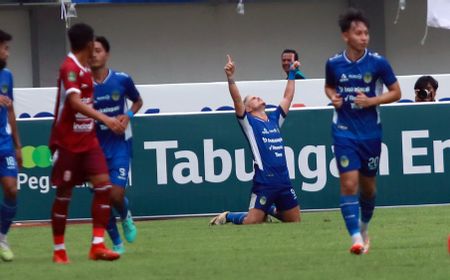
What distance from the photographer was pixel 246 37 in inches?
1095

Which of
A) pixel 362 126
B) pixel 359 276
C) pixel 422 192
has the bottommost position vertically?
pixel 422 192

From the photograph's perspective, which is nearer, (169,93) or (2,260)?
(2,260)

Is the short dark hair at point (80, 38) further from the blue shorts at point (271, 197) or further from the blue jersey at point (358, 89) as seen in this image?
the blue shorts at point (271, 197)

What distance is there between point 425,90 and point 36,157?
5.53m

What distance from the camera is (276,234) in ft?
47.7

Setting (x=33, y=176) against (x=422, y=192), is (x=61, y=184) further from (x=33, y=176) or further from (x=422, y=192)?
(x=422, y=192)

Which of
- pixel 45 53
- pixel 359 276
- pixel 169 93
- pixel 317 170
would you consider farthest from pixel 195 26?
pixel 359 276

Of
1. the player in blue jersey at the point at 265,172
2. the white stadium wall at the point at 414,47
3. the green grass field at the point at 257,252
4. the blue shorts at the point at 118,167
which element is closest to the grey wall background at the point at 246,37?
the white stadium wall at the point at 414,47

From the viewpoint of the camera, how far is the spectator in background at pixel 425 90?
1916 centimetres

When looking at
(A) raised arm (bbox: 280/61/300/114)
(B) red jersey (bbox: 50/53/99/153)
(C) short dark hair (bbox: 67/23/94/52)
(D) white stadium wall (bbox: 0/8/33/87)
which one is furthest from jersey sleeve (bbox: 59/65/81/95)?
(D) white stadium wall (bbox: 0/8/33/87)

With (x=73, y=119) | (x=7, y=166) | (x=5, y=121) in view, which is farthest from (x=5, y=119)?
(x=73, y=119)

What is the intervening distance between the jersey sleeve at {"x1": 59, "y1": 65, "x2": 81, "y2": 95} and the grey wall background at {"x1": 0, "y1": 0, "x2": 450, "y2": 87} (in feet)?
51.8

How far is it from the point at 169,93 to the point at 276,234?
6.33 m

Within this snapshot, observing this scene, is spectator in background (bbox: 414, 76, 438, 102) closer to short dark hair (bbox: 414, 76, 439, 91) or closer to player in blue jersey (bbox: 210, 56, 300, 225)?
short dark hair (bbox: 414, 76, 439, 91)
